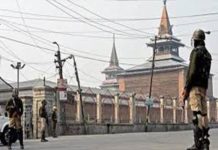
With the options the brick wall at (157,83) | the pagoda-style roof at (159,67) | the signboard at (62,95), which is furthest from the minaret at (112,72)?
the signboard at (62,95)

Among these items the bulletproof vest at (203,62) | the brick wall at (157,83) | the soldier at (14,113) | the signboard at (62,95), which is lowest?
the soldier at (14,113)

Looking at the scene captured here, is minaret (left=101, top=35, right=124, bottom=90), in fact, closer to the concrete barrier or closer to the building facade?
the building facade

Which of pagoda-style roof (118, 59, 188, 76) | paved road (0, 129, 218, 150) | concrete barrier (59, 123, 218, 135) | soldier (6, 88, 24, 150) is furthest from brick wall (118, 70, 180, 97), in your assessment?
soldier (6, 88, 24, 150)

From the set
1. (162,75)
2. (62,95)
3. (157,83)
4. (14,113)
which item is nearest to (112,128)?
(62,95)

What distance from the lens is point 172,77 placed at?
10425 cm

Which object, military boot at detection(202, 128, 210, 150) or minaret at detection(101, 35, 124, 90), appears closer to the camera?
military boot at detection(202, 128, 210, 150)

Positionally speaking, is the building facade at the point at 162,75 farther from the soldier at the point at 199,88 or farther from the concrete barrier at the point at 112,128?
the soldier at the point at 199,88

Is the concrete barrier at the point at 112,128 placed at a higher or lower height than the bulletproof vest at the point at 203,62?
lower

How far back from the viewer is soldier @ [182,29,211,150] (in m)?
7.71

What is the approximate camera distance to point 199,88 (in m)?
7.84

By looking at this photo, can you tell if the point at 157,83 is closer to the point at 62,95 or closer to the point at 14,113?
the point at 62,95

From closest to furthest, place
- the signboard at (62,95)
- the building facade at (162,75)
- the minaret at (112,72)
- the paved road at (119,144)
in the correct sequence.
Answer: the paved road at (119,144) < the signboard at (62,95) < the building facade at (162,75) < the minaret at (112,72)

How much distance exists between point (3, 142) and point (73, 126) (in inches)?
651

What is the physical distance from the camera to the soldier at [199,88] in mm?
7707
